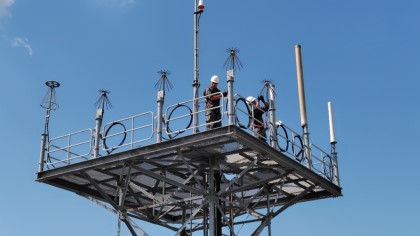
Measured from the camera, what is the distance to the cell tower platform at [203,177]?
2319 cm

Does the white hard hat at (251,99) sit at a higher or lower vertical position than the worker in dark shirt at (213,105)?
higher

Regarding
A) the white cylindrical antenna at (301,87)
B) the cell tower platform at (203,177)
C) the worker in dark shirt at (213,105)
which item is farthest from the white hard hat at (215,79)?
the white cylindrical antenna at (301,87)

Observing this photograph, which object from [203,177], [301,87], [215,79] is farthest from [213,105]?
[301,87]

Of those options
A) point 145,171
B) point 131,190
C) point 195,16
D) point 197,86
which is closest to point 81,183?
point 131,190

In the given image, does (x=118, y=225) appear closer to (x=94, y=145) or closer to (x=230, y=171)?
(x=94, y=145)

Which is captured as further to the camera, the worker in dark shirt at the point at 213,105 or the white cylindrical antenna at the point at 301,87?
the white cylindrical antenna at the point at 301,87

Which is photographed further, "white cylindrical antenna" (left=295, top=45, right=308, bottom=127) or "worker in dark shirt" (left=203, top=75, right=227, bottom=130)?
"white cylindrical antenna" (left=295, top=45, right=308, bottom=127)

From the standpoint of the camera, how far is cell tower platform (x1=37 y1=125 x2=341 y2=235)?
23.2 metres

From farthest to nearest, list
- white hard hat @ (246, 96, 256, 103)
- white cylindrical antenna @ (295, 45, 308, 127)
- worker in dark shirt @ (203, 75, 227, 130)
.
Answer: white cylindrical antenna @ (295, 45, 308, 127) < white hard hat @ (246, 96, 256, 103) < worker in dark shirt @ (203, 75, 227, 130)

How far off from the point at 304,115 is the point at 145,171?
299 inches

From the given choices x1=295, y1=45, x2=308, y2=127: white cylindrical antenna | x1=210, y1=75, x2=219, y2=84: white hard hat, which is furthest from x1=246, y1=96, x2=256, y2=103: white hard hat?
x1=295, y1=45, x2=308, y2=127: white cylindrical antenna

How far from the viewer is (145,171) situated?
966 inches

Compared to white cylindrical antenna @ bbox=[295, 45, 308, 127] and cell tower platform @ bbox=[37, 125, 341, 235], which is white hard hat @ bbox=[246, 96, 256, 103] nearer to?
cell tower platform @ bbox=[37, 125, 341, 235]

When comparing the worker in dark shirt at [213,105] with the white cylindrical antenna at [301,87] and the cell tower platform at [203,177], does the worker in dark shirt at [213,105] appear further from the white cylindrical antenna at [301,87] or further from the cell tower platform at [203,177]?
the white cylindrical antenna at [301,87]
